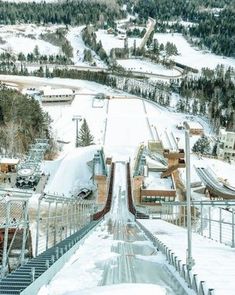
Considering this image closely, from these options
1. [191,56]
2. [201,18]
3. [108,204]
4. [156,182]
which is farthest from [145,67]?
[108,204]

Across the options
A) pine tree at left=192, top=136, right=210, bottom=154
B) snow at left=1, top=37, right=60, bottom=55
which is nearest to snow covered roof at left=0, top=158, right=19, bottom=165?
pine tree at left=192, top=136, right=210, bottom=154

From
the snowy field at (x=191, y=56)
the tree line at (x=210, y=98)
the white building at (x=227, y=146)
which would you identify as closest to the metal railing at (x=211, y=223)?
the white building at (x=227, y=146)

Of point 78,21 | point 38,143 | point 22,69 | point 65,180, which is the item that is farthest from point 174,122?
point 78,21

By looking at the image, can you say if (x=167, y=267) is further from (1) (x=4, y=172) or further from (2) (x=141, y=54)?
(2) (x=141, y=54)

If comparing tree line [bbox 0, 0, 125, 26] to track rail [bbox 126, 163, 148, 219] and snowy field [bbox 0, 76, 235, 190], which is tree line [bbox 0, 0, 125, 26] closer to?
snowy field [bbox 0, 76, 235, 190]

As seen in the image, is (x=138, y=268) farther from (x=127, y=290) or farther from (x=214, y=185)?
(x=214, y=185)

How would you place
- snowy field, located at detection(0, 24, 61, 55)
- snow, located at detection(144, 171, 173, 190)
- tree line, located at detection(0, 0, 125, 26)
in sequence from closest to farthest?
snow, located at detection(144, 171, 173, 190) < snowy field, located at detection(0, 24, 61, 55) < tree line, located at detection(0, 0, 125, 26)

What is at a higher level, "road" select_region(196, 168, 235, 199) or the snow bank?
the snow bank

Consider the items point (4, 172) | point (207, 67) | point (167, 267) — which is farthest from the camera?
point (207, 67)
